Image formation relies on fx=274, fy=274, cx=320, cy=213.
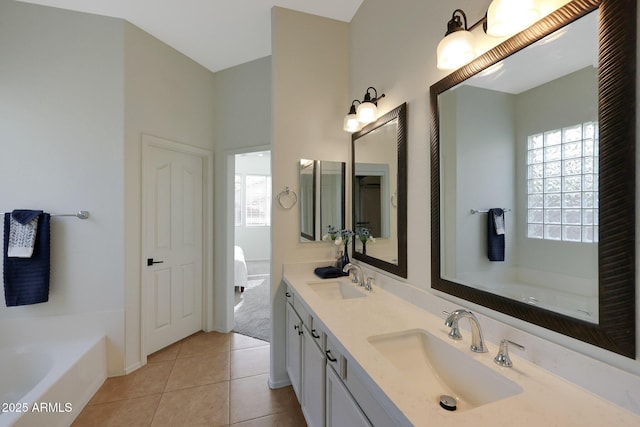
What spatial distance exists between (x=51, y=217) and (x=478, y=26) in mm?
3077

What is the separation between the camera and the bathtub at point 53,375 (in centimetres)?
162

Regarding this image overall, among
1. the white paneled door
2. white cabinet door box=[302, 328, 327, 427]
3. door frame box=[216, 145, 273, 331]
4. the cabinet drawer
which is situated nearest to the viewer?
the cabinet drawer

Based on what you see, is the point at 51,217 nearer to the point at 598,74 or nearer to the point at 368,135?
the point at 368,135

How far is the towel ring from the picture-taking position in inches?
83.5

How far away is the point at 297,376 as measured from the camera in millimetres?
1801

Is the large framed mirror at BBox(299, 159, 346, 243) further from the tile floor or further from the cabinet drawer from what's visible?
the tile floor

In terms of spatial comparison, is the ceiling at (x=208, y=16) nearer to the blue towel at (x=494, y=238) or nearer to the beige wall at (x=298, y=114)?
the beige wall at (x=298, y=114)

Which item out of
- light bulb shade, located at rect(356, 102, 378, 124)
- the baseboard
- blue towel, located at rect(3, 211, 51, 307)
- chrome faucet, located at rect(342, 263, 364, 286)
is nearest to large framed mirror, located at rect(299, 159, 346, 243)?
chrome faucet, located at rect(342, 263, 364, 286)

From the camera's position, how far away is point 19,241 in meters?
2.04

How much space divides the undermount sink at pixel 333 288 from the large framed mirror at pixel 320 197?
1.28 feet

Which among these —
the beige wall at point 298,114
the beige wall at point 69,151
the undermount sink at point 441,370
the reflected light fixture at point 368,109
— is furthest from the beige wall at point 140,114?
the undermount sink at point 441,370

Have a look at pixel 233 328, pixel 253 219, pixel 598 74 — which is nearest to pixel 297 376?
pixel 233 328

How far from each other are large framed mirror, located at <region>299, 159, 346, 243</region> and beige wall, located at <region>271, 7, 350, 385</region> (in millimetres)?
56

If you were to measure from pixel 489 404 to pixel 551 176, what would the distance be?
716 millimetres
